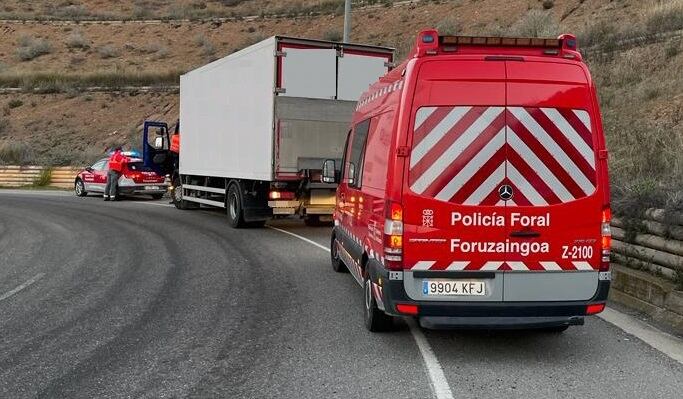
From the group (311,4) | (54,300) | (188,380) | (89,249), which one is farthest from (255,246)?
(311,4)

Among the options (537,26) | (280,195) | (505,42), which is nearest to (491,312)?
(505,42)

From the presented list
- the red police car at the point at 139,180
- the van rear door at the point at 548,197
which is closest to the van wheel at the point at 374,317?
the van rear door at the point at 548,197

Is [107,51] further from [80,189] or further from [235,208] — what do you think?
[235,208]

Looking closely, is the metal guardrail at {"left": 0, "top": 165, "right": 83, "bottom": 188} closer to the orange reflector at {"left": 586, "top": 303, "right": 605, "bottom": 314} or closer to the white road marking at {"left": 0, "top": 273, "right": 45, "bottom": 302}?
the white road marking at {"left": 0, "top": 273, "right": 45, "bottom": 302}

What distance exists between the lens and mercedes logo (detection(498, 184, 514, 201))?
5.12 metres

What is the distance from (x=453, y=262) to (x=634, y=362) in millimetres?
1629

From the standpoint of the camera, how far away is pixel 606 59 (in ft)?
68.2

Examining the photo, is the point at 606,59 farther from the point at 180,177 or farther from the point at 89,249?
the point at 89,249

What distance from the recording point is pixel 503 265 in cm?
515

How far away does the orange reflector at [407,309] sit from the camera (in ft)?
17.0

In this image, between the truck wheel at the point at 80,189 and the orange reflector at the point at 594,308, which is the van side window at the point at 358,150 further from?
the truck wheel at the point at 80,189

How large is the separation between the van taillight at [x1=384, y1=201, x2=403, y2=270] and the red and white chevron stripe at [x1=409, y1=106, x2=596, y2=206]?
0.22m

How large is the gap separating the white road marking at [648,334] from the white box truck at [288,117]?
694 centimetres

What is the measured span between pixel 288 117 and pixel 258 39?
39703 mm
